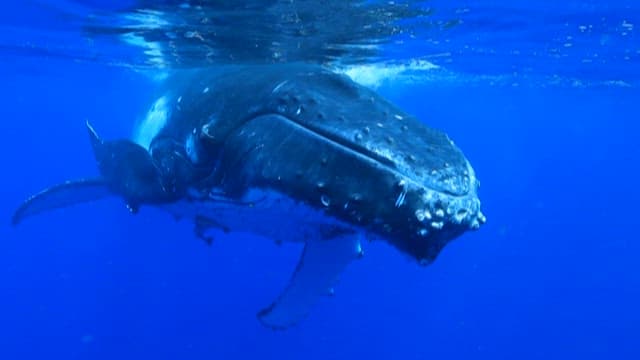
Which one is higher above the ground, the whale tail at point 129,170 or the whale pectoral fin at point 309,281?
the whale tail at point 129,170

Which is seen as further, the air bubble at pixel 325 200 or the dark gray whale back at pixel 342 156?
the air bubble at pixel 325 200

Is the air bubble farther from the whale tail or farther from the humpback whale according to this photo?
the whale tail

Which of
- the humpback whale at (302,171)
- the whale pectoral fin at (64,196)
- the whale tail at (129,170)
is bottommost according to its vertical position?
the whale pectoral fin at (64,196)

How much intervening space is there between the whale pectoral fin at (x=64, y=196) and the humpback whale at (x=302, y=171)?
207cm

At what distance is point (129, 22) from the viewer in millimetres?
15562

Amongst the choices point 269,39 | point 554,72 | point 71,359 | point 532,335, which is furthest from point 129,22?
point 532,335

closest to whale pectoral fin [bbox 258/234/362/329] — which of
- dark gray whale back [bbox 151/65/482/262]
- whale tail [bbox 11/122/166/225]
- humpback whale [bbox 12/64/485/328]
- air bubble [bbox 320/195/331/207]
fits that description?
humpback whale [bbox 12/64/485/328]

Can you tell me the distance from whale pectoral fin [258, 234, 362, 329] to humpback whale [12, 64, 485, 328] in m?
0.01

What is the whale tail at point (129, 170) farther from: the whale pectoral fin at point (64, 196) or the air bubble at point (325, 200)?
the air bubble at point (325, 200)

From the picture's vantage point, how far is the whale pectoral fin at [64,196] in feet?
34.6

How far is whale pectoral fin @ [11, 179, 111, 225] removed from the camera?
34.6ft

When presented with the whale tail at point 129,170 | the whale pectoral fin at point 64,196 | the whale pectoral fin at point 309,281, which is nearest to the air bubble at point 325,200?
the whale pectoral fin at point 309,281

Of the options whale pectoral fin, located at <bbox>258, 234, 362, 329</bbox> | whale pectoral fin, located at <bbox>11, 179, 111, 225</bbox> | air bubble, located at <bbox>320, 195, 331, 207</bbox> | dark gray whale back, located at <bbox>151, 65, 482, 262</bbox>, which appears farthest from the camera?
whale pectoral fin, located at <bbox>11, 179, 111, 225</bbox>

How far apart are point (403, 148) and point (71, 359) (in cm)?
4226
